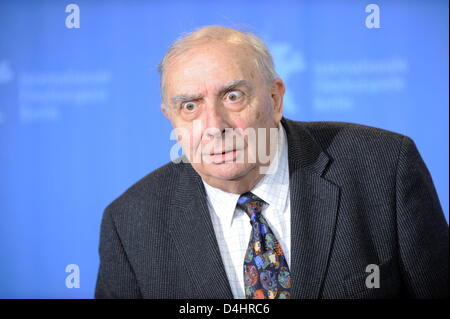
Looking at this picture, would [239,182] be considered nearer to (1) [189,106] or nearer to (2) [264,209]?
(2) [264,209]

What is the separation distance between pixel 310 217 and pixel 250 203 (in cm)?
22

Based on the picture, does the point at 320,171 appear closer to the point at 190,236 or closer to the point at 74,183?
the point at 190,236

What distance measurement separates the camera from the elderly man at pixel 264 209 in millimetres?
1742

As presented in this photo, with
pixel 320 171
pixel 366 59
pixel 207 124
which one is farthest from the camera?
pixel 366 59

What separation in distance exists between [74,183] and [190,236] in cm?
160

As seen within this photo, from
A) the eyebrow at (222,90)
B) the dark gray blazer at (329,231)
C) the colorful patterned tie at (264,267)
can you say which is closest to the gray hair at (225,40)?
the eyebrow at (222,90)

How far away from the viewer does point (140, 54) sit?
322 centimetres

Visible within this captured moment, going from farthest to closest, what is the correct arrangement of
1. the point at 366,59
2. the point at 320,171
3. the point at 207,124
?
the point at 366,59 < the point at 320,171 < the point at 207,124

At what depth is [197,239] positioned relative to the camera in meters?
1.84

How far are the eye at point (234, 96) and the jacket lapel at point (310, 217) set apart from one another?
0.29 meters

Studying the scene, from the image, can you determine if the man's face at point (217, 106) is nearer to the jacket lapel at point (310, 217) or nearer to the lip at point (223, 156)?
the lip at point (223, 156)

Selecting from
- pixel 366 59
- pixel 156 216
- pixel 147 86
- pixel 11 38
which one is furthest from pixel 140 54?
pixel 156 216

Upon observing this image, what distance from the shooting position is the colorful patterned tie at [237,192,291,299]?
5.69 feet
